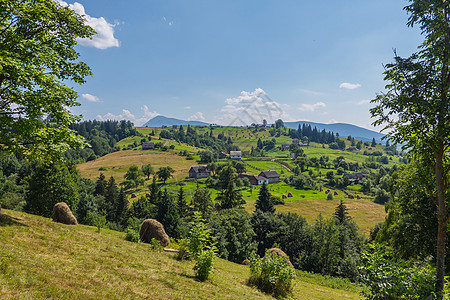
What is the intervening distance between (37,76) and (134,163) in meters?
152

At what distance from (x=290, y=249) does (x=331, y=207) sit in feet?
174

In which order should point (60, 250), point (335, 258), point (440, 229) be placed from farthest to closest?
point (335, 258)
point (60, 250)
point (440, 229)

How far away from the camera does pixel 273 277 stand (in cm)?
1359

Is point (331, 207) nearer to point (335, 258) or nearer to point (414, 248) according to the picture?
point (335, 258)

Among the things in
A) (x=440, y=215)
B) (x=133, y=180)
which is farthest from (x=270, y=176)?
(x=440, y=215)

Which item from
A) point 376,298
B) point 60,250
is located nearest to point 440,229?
point 376,298

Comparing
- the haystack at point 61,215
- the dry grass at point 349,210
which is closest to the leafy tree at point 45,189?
the haystack at point 61,215

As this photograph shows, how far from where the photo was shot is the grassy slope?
720cm

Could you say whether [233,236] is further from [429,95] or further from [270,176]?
[270,176]

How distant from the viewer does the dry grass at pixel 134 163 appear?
134 meters

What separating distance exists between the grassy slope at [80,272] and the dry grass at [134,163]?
117560 mm

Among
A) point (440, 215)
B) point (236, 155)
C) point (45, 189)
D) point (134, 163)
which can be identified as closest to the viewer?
point (440, 215)

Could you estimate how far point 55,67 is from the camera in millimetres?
12891

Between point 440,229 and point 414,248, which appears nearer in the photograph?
point 440,229
